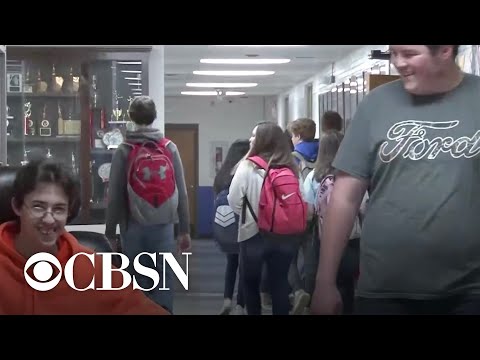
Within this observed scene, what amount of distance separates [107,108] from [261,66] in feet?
2.15

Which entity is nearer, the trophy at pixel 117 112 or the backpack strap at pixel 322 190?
the backpack strap at pixel 322 190

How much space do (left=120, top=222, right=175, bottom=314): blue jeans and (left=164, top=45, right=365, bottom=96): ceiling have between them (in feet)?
1.81

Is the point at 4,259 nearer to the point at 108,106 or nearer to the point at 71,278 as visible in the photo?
the point at 71,278

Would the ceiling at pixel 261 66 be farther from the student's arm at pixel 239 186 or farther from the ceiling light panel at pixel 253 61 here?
the student's arm at pixel 239 186

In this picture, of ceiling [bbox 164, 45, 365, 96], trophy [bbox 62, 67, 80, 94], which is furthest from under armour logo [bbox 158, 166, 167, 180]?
trophy [bbox 62, 67, 80, 94]

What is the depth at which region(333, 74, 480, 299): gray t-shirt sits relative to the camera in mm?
2662

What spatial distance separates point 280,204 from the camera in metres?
3.00

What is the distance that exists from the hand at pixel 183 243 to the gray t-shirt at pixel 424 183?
0.68 m

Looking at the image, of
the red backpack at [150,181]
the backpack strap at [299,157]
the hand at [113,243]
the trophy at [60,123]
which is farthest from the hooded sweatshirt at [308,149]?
the trophy at [60,123]

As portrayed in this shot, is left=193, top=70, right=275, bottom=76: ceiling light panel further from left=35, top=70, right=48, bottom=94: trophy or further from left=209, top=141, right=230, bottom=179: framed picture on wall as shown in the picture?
left=35, top=70, right=48, bottom=94: trophy

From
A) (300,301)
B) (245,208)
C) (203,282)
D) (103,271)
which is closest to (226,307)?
(203,282)

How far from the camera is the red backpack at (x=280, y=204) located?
2969 mm

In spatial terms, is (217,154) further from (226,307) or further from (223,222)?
(226,307)
